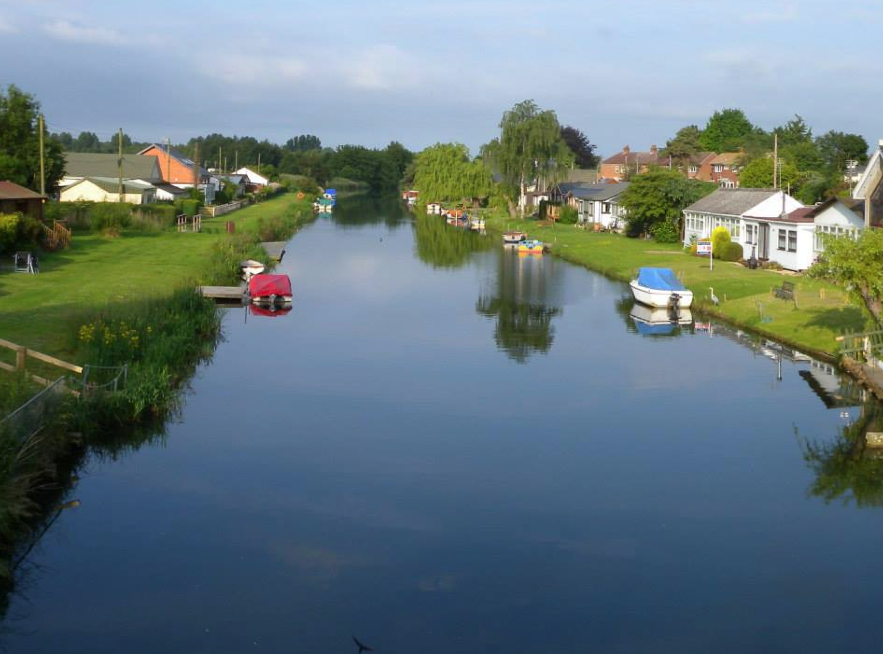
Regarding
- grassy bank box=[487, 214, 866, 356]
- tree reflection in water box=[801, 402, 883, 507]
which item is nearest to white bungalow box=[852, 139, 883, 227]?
grassy bank box=[487, 214, 866, 356]

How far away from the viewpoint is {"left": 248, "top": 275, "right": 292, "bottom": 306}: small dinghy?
41.8 m

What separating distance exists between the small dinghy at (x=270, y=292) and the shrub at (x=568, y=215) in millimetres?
51666

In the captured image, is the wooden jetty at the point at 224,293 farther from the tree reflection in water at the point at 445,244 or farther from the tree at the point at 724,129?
the tree at the point at 724,129

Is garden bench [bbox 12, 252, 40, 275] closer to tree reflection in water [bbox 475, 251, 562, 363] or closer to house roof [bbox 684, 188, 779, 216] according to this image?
tree reflection in water [bbox 475, 251, 562, 363]

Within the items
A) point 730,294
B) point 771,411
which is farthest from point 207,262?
point 771,411

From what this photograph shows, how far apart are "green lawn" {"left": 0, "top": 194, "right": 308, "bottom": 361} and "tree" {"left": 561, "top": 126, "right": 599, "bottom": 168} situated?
92.7 m

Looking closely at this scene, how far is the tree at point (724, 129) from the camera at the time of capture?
159m

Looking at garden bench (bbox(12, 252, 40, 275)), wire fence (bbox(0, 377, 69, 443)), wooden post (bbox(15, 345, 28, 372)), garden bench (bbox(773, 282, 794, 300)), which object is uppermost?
garden bench (bbox(12, 252, 40, 275))

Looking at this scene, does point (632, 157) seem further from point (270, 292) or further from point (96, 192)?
point (270, 292)

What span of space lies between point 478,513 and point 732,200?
1718 inches

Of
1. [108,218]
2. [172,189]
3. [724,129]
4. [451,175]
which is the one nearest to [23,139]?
[108,218]

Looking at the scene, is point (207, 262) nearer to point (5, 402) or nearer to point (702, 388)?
point (702, 388)

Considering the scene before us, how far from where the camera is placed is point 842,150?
95.2m

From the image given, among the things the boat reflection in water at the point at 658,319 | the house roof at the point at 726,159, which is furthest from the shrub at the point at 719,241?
the house roof at the point at 726,159
